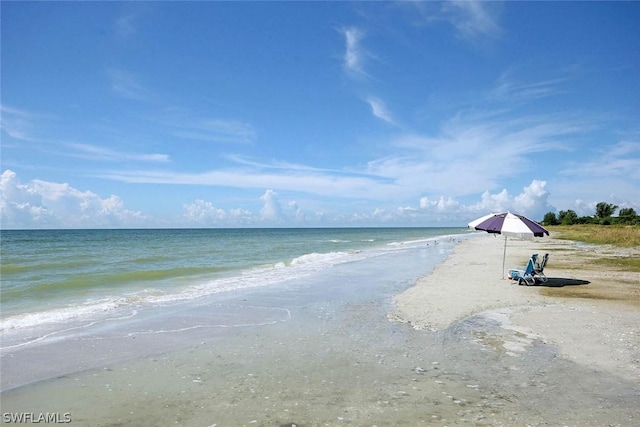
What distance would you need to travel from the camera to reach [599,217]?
11762 cm

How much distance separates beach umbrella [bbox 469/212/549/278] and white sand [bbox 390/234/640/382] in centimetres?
213

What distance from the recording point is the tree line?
10317 cm

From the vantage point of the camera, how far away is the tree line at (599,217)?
4062 inches

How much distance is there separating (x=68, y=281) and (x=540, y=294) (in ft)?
68.1

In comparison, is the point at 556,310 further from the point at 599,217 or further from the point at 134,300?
the point at 599,217

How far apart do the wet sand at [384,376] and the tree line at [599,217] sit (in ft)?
371

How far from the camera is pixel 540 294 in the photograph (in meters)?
14.5

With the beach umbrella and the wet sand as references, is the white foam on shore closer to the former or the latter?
the wet sand

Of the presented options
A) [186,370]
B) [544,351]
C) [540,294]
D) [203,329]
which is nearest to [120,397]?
[186,370]

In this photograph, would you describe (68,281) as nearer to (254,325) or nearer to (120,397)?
(254,325)

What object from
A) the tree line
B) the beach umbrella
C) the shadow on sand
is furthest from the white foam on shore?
the tree line

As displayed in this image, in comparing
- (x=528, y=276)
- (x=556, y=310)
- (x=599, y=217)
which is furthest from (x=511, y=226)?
(x=599, y=217)

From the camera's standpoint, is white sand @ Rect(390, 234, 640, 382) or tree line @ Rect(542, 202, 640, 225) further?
tree line @ Rect(542, 202, 640, 225)

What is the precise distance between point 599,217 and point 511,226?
12526 centimetres
